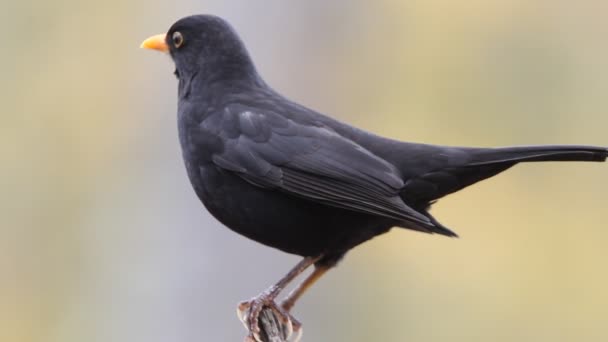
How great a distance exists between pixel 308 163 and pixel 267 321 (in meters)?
0.80

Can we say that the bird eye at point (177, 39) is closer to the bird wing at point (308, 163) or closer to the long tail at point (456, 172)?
the bird wing at point (308, 163)

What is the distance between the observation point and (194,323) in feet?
22.2

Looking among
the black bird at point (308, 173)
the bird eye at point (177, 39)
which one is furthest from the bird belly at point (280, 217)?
the bird eye at point (177, 39)

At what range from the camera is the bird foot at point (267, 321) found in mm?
5320

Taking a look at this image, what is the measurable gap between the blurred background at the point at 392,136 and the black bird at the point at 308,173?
2299mm

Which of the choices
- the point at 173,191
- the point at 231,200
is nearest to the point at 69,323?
the point at 173,191

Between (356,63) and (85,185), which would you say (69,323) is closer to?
(85,185)

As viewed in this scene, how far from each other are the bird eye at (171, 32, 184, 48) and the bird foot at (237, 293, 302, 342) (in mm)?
1653

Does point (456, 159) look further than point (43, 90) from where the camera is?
No

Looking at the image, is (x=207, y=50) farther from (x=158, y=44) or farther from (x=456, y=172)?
(x=456, y=172)

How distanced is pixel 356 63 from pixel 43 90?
3.08m

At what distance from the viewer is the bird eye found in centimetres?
652

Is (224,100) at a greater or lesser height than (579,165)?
lesser

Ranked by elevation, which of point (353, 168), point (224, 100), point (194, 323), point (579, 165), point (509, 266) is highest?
point (579, 165)
